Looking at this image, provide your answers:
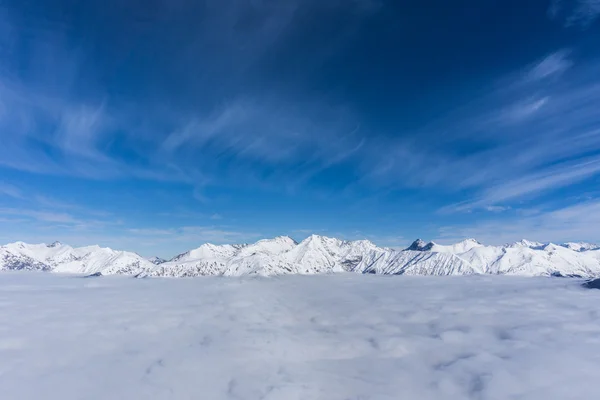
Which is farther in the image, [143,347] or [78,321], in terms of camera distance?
[78,321]

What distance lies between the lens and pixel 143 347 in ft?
388

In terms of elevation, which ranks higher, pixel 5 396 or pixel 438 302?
pixel 438 302

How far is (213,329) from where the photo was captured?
140125 mm

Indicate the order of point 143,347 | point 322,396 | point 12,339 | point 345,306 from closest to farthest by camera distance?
point 322,396 → point 143,347 → point 12,339 → point 345,306

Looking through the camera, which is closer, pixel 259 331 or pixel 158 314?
pixel 259 331

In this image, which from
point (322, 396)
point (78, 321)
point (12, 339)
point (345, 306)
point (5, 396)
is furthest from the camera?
point (345, 306)

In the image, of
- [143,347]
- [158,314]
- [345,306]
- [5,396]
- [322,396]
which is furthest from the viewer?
[345,306]

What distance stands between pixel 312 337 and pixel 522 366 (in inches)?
2716

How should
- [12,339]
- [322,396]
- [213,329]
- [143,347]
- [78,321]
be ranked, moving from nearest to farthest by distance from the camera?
[322,396] → [143,347] → [12,339] → [213,329] → [78,321]

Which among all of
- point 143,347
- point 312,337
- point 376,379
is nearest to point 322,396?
point 376,379

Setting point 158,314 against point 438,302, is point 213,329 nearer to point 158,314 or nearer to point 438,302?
point 158,314

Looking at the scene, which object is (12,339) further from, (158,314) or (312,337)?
(312,337)

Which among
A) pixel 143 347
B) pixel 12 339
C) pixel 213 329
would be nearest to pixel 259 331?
pixel 213 329

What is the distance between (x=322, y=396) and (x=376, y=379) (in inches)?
713
